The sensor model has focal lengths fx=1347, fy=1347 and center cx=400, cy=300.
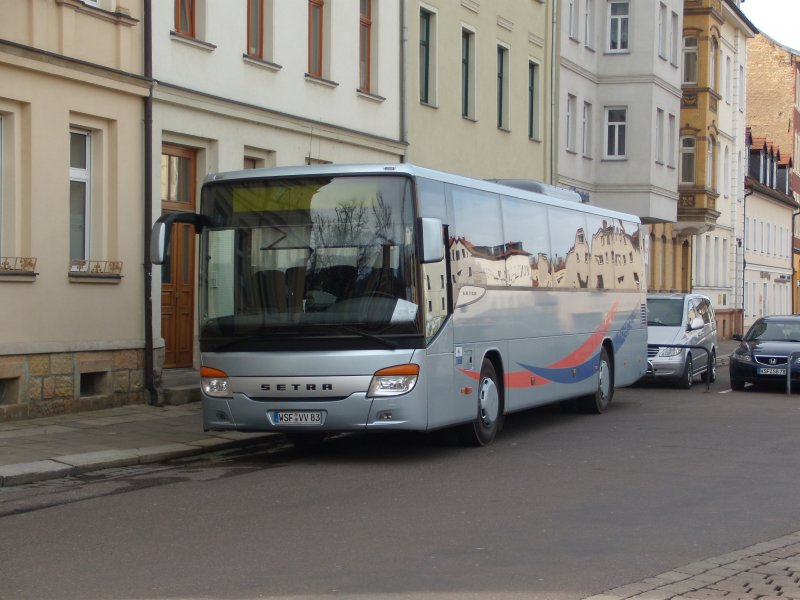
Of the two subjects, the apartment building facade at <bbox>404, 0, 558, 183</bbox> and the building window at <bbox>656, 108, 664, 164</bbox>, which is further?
the building window at <bbox>656, 108, 664, 164</bbox>

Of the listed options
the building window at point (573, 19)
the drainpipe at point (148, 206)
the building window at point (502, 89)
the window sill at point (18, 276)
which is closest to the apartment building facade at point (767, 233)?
the building window at point (573, 19)

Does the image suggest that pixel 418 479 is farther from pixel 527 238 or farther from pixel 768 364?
pixel 768 364

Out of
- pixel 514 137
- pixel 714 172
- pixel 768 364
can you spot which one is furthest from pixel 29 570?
pixel 714 172

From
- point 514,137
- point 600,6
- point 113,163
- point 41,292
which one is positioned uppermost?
point 600,6

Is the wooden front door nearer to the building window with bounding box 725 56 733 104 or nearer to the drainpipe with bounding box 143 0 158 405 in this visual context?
the drainpipe with bounding box 143 0 158 405

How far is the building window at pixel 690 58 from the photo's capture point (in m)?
51.2

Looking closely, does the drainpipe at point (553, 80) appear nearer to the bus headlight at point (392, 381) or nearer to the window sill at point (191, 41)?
the window sill at point (191, 41)

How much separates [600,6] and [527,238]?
2611 cm

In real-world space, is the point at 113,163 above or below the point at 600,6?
below

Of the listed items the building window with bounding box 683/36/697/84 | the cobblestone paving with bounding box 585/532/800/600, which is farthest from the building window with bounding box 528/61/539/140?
the cobblestone paving with bounding box 585/532/800/600

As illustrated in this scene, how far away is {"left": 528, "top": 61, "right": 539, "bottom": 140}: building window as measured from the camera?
35.9 meters

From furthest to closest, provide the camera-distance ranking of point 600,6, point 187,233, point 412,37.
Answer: point 600,6 → point 412,37 → point 187,233

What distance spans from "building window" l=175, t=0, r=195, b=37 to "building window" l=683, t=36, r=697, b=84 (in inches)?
1328

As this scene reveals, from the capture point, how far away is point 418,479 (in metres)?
12.5
